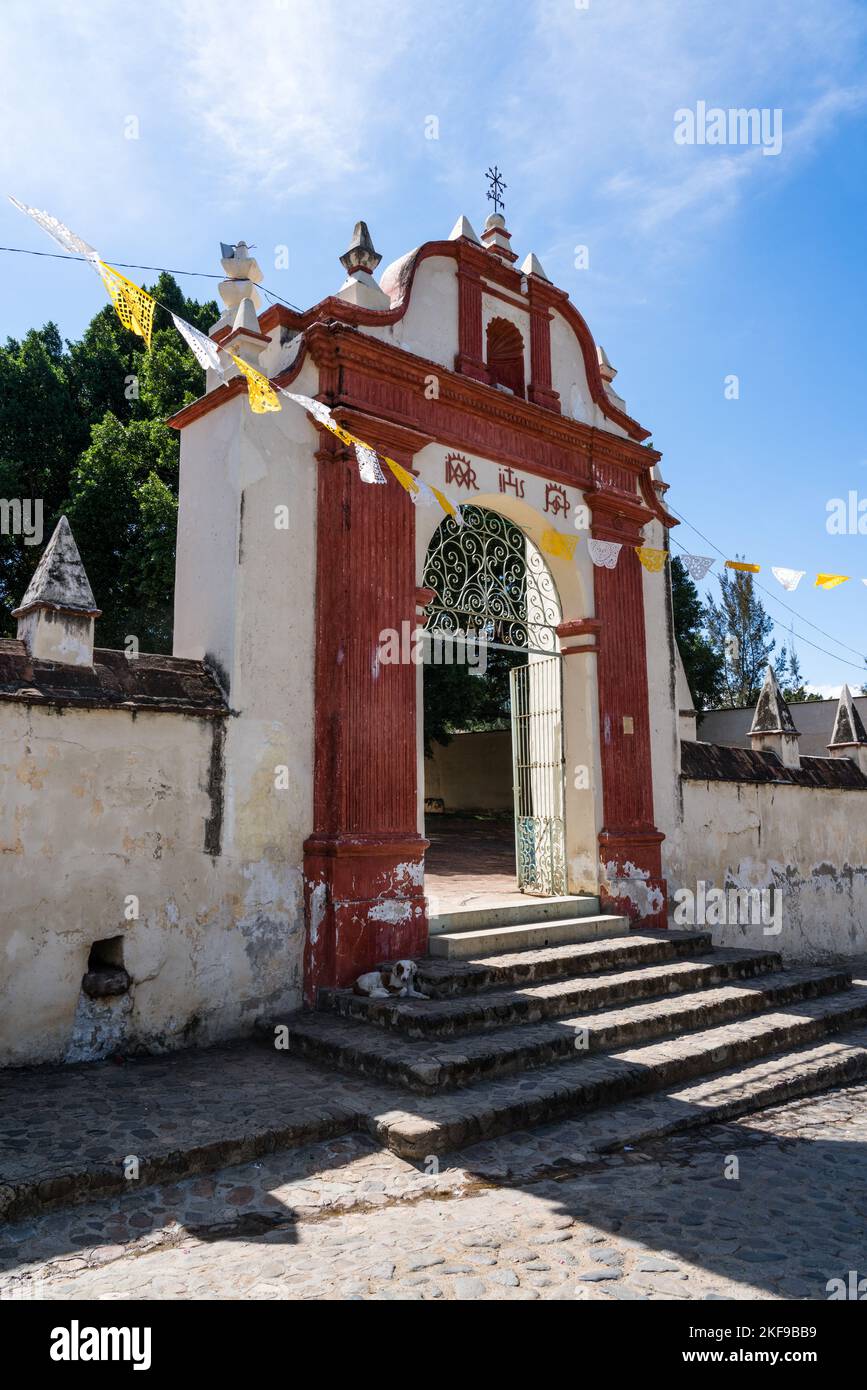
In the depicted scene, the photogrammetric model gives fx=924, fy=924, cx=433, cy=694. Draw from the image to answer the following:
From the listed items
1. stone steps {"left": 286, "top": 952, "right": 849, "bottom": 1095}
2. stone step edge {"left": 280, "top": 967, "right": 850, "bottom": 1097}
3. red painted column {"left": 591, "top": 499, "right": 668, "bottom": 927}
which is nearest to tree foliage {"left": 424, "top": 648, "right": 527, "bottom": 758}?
red painted column {"left": 591, "top": 499, "right": 668, "bottom": 927}

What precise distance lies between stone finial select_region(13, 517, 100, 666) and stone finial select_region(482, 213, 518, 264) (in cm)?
500

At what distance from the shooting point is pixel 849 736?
12.6 metres

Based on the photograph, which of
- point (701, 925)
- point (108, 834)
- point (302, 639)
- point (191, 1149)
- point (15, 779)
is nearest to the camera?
point (191, 1149)

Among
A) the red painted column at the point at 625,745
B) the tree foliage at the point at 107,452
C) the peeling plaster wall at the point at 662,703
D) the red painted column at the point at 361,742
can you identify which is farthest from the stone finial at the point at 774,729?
the tree foliage at the point at 107,452

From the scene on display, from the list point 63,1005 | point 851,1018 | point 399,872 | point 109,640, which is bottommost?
point 851,1018

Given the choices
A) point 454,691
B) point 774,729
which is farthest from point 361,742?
point 454,691

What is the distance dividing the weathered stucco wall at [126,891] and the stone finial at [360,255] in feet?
12.7

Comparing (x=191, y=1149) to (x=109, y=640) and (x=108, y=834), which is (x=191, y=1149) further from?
(x=109, y=640)

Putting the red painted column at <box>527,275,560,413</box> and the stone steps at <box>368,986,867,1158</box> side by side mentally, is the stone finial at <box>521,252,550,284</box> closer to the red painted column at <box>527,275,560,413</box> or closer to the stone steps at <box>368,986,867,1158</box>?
the red painted column at <box>527,275,560,413</box>

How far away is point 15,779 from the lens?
5152 mm

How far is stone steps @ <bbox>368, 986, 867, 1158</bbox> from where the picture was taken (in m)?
4.31
